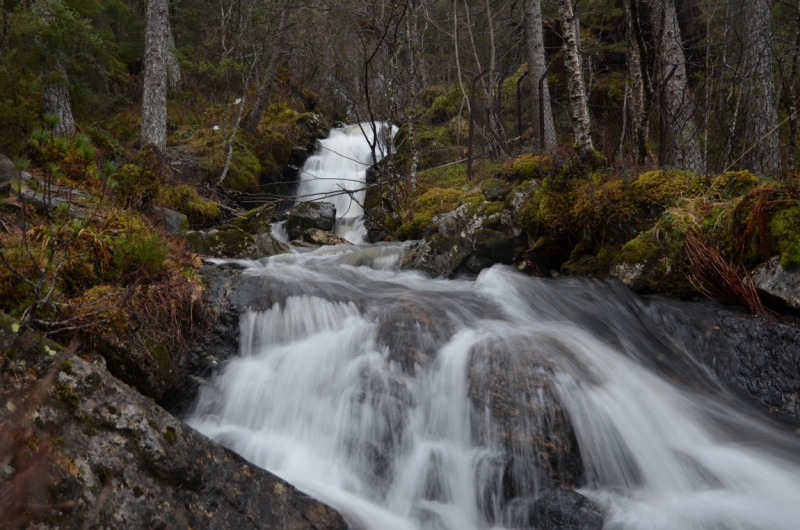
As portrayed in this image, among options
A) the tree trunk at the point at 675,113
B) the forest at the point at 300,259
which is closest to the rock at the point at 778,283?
the forest at the point at 300,259

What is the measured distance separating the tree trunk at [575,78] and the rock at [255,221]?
577 centimetres

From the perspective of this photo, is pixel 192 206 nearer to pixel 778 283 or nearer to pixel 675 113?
pixel 778 283

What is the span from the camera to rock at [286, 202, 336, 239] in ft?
35.7

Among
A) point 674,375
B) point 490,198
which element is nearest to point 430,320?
point 674,375

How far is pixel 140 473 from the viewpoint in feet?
8.73

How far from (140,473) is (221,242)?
5350mm

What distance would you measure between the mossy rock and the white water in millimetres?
3687

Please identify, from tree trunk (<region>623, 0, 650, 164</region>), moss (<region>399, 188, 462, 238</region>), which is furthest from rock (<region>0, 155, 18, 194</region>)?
tree trunk (<region>623, 0, 650, 164</region>)

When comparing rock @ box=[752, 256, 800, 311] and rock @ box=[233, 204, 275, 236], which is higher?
rock @ box=[752, 256, 800, 311]

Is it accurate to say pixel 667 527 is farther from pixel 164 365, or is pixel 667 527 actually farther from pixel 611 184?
pixel 611 184

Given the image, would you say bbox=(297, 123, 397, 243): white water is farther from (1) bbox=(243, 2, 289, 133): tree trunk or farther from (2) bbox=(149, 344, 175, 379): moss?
(2) bbox=(149, 344, 175, 379): moss

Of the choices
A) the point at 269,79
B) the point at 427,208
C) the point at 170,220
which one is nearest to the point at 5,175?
the point at 170,220

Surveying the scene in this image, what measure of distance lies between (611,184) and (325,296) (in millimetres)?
4115

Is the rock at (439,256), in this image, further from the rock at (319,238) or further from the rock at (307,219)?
the rock at (307,219)
